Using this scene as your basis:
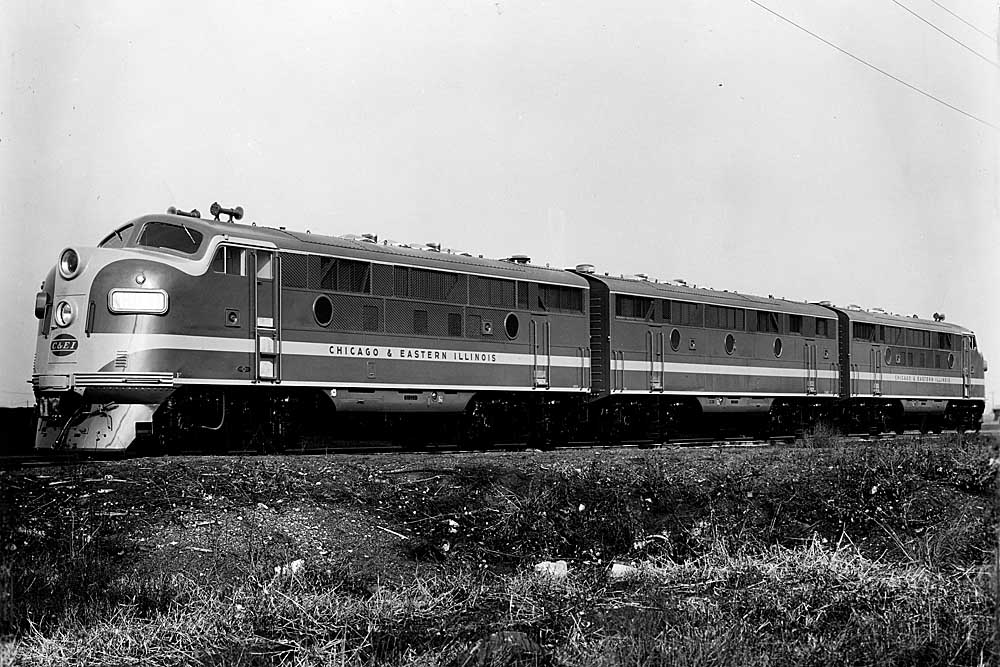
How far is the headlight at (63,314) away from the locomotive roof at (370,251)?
2.15 metres

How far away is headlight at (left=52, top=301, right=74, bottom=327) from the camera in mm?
15297

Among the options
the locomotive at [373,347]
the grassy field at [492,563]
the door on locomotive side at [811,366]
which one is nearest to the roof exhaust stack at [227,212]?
the locomotive at [373,347]

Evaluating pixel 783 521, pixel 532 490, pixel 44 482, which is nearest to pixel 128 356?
pixel 44 482

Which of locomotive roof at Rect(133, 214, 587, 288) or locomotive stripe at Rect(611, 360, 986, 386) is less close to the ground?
locomotive roof at Rect(133, 214, 587, 288)

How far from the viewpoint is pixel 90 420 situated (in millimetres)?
14727

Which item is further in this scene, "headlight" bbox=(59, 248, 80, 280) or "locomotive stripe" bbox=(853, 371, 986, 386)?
"locomotive stripe" bbox=(853, 371, 986, 386)

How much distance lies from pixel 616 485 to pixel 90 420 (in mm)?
7969

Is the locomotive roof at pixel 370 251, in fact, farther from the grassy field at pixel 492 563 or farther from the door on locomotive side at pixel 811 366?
the door on locomotive side at pixel 811 366

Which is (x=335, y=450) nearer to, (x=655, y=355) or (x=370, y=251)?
(x=370, y=251)

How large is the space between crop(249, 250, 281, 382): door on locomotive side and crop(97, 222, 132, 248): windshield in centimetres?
245

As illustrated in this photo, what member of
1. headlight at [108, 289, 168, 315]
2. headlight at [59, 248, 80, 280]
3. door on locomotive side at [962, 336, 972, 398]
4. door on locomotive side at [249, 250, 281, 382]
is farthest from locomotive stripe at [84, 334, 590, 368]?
door on locomotive side at [962, 336, 972, 398]

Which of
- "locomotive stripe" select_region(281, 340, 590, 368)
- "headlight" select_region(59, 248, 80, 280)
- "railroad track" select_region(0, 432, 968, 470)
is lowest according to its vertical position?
"railroad track" select_region(0, 432, 968, 470)

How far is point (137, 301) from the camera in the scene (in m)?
15.1

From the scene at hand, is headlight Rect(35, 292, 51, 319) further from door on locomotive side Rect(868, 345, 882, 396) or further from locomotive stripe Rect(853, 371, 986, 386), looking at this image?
door on locomotive side Rect(868, 345, 882, 396)
